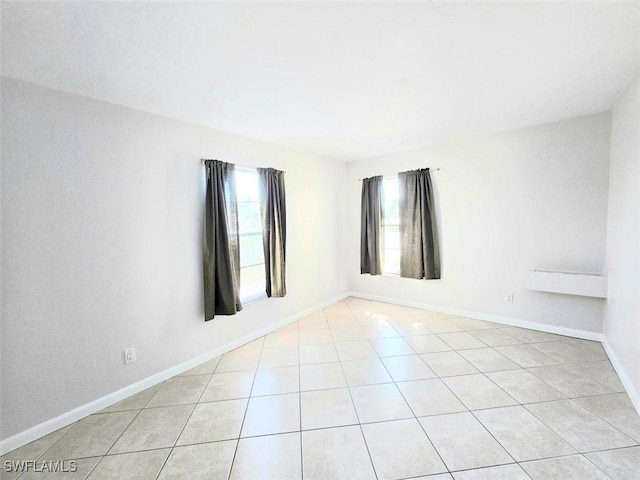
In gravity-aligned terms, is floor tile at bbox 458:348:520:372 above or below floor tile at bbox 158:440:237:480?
above

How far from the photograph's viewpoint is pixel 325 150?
13.1 feet

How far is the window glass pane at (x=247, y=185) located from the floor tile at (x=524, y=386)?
301cm

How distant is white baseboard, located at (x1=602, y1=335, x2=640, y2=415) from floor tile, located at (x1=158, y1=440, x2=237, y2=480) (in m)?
2.75

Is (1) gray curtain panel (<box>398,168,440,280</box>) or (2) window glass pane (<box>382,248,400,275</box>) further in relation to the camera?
(2) window glass pane (<box>382,248,400,275</box>)

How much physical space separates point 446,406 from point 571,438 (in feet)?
2.31

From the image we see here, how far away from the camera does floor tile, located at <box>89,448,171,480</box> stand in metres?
1.54

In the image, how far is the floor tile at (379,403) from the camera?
195cm

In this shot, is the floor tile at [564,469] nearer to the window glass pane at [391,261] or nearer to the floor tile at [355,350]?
the floor tile at [355,350]

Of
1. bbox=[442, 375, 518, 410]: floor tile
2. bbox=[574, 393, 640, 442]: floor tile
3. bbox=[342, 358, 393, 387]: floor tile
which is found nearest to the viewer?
bbox=[574, 393, 640, 442]: floor tile

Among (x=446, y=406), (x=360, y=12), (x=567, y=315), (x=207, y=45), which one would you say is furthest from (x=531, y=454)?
(x=207, y=45)

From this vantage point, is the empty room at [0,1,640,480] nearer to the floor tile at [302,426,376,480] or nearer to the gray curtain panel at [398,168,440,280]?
the floor tile at [302,426,376,480]

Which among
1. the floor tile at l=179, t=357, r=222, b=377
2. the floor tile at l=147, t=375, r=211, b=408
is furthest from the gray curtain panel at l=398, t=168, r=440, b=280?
the floor tile at l=147, t=375, r=211, b=408

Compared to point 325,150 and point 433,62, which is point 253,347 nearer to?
point 325,150

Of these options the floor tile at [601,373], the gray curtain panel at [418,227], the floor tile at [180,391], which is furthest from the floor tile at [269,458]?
the gray curtain panel at [418,227]
